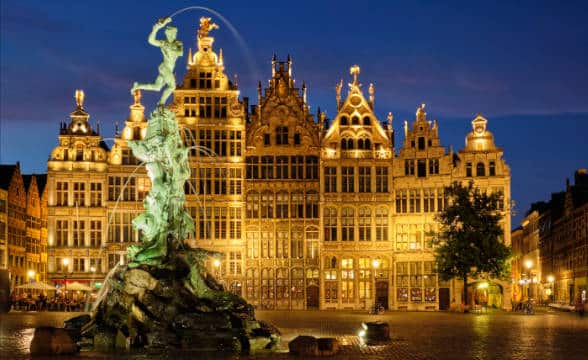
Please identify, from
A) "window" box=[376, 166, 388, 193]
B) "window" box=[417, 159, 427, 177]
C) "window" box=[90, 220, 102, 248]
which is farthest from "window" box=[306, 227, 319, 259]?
"window" box=[90, 220, 102, 248]

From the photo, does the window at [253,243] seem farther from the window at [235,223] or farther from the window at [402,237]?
the window at [402,237]

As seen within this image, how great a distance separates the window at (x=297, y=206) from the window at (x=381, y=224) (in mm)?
6245

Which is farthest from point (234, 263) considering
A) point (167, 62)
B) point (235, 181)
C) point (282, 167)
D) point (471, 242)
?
point (167, 62)

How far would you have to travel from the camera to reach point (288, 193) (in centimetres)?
7262

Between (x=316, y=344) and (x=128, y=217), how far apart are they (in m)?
46.8

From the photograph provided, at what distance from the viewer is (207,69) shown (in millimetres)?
72688

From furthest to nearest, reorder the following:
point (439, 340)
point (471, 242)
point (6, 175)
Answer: point (6, 175) < point (471, 242) < point (439, 340)

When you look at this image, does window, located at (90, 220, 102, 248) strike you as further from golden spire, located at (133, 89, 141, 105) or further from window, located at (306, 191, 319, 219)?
window, located at (306, 191, 319, 219)

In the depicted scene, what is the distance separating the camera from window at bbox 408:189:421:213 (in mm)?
72438

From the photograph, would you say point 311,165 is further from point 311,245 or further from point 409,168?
point 409,168

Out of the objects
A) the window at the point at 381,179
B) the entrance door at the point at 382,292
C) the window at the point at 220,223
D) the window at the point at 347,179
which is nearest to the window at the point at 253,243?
the window at the point at 220,223

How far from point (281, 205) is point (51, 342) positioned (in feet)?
148

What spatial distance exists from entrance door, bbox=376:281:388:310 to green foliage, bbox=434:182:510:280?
9.17 metres

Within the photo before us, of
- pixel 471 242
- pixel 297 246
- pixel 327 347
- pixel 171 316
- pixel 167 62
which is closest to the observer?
pixel 327 347
